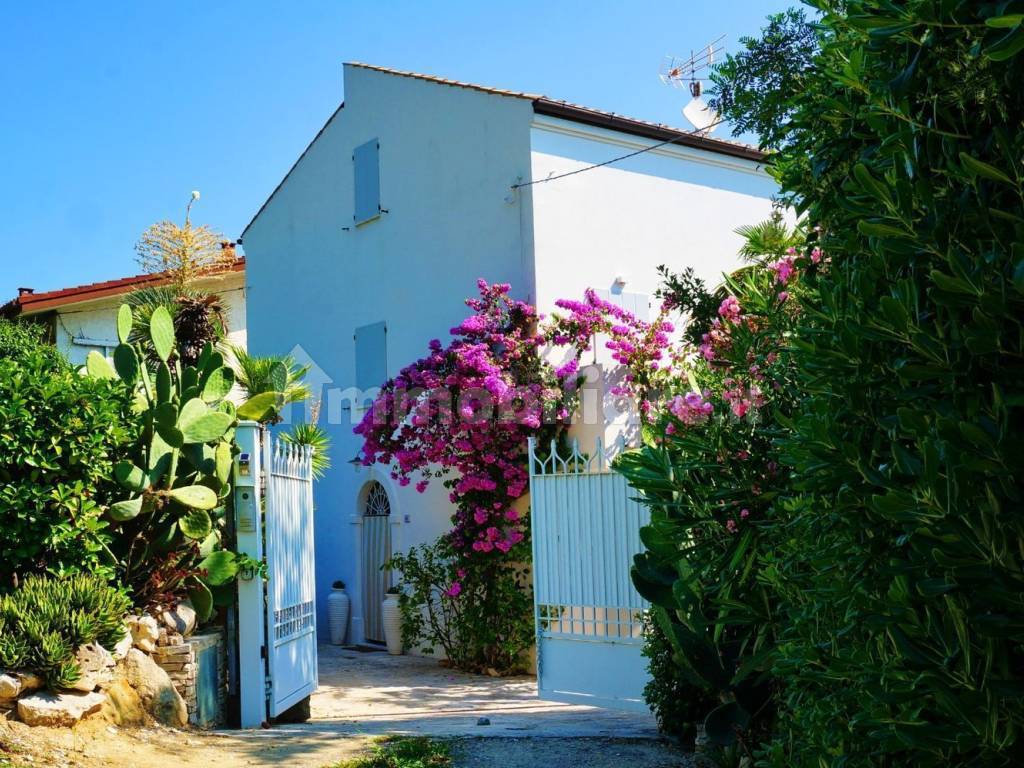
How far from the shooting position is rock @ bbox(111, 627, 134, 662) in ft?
24.6

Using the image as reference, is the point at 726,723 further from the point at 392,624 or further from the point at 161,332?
the point at 392,624

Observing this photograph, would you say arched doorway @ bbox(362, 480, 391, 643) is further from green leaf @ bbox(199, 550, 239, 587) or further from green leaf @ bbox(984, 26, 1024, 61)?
green leaf @ bbox(984, 26, 1024, 61)

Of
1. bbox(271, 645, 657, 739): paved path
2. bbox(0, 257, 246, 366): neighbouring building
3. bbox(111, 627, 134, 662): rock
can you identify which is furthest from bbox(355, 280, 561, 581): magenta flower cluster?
bbox(0, 257, 246, 366): neighbouring building

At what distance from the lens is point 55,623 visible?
6.90m

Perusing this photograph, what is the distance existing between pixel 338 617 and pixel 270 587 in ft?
27.0

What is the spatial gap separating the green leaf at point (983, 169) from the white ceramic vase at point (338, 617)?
15.7 meters

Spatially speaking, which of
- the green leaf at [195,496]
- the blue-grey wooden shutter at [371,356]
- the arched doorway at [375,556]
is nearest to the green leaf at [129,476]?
the green leaf at [195,496]

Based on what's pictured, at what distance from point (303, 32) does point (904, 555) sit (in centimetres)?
890

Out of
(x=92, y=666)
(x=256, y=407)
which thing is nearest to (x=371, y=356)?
(x=256, y=407)

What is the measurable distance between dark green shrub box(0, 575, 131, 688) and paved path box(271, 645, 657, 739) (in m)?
1.85

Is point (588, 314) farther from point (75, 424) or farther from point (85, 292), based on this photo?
point (85, 292)

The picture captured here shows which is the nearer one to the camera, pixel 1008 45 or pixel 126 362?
pixel 1008 45

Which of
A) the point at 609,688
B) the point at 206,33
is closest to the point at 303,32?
the point at 206,33

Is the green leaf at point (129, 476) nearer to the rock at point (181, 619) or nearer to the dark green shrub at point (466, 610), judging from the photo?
the rock at point (181, 619)
